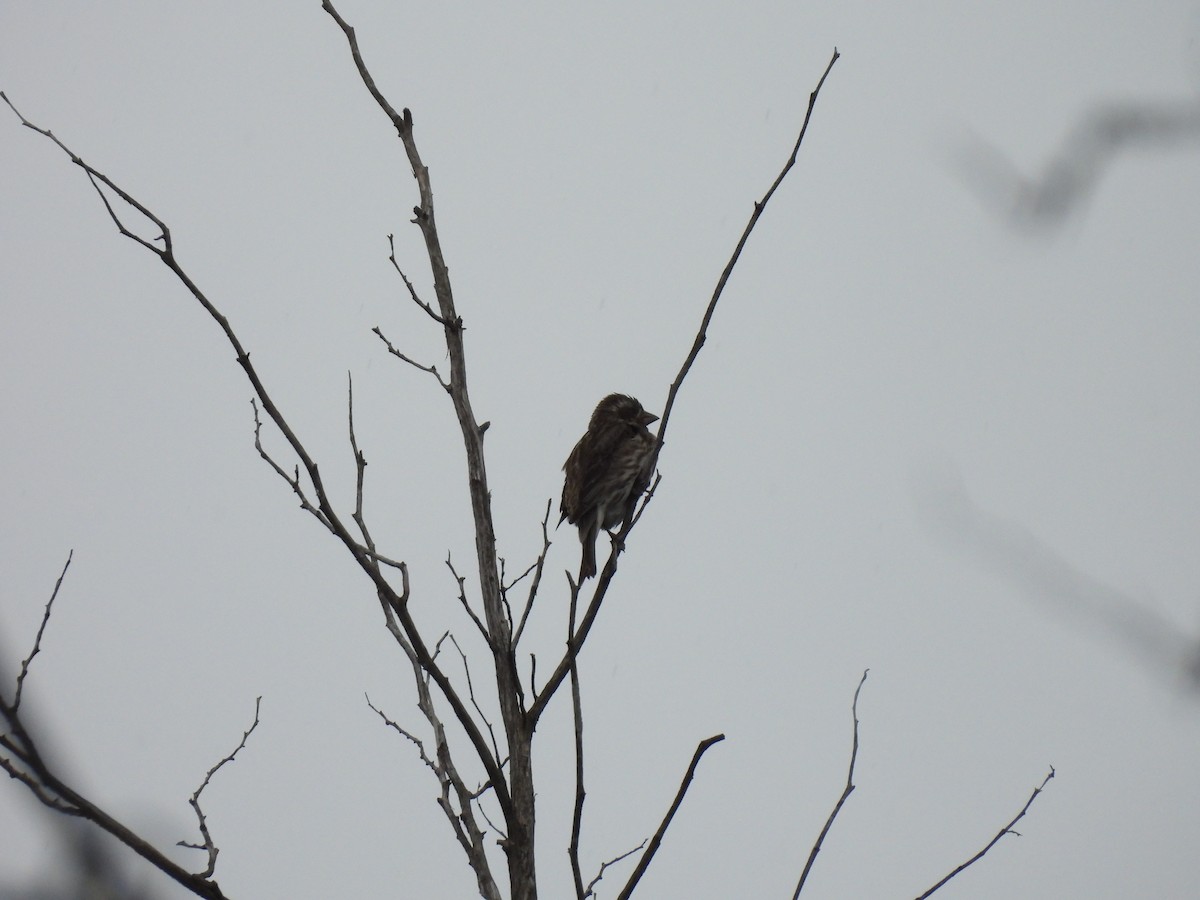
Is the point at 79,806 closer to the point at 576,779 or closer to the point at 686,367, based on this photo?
the point at 576,779

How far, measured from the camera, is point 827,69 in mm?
3283

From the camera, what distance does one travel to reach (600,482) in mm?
7520

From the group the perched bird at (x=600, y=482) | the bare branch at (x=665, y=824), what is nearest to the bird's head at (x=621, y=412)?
the perched bird at (x=600, y=482)

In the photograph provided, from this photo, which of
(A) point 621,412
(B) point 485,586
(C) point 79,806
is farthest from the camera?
(A) point 621,412

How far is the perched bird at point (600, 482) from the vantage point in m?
7.46

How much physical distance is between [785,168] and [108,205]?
6.05 ft

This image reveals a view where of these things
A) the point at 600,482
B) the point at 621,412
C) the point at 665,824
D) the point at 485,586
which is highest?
the point at 621,412

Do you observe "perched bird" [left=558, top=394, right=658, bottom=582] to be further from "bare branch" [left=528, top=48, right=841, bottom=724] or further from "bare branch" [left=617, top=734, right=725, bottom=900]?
"bare branch" [left=617, top=734, right=725, bottom=900]

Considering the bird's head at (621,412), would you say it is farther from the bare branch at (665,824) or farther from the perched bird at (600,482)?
the bare branch at (665,824)

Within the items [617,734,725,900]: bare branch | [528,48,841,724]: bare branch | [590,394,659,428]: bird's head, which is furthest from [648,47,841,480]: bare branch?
[590,394,659,428]: bird's head

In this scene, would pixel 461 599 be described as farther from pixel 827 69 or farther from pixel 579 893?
pixel 827 69

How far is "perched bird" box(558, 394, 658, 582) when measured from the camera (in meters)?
7.46

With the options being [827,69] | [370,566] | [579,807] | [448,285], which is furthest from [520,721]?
[827,69]

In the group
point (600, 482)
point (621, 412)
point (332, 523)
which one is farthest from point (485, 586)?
point (621, 412)
